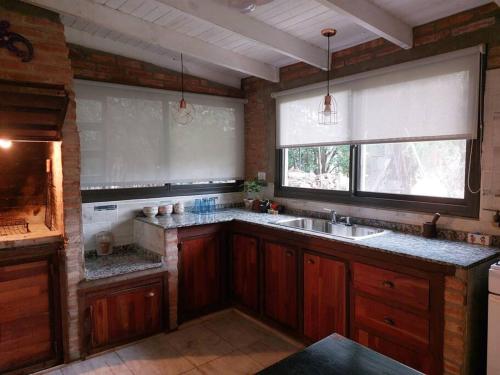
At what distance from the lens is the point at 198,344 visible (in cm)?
300

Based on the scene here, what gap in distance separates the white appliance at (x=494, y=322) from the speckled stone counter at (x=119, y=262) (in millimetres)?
2384

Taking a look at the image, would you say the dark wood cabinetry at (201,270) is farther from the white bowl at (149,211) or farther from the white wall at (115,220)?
the white wall at (115,220)

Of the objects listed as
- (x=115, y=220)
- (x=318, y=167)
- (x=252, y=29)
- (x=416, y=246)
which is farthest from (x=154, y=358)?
(x=252, y=29)

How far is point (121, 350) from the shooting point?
2.91 meters

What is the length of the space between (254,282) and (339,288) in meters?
0.95

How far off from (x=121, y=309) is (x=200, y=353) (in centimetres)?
73

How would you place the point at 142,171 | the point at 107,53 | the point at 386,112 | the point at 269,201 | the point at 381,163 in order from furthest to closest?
the point at 269,201 < the point at 142,171 < the point at 107,53 < the point at 381,163 < the point at 386,112

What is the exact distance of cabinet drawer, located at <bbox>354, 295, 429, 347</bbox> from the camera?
2.17 metres

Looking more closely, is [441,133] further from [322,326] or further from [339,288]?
[322,326]

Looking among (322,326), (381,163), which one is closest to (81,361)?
(322,326)

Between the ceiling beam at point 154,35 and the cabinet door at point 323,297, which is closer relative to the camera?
the ceiling beam at point 154,35

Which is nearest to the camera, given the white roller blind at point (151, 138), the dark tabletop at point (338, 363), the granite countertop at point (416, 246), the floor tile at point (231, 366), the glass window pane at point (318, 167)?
the dark tabletop at point (338, 363)

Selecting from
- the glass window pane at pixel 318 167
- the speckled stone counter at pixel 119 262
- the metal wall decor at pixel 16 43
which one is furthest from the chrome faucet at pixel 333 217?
the metal wall decor at pixel 16 43

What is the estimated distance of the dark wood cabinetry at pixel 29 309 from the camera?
98.5 inches
